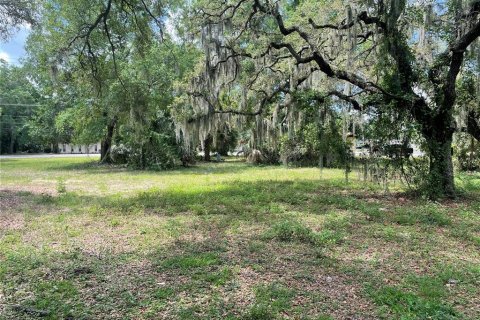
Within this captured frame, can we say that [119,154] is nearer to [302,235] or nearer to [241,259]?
[302,235]

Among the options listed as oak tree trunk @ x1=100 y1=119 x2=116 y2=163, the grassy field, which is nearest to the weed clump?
the grassy field

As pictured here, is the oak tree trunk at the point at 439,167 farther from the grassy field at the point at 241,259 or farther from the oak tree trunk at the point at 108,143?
the oak tree trunk at the point at 108,143

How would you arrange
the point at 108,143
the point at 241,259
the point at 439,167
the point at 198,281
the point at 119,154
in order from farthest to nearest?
the point at 108,143 → the point at 119,154 → the point at 439,167 → the point at 241,259 → the point at 198,281

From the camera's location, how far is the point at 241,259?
391cm

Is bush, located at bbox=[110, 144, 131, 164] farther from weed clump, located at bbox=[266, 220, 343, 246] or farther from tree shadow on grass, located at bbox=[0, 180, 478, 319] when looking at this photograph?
weed clump, located at bbox=[266, 220, 343, 246]

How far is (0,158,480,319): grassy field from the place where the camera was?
2.83 metres

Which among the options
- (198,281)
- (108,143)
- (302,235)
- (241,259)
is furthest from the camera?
(108,143)

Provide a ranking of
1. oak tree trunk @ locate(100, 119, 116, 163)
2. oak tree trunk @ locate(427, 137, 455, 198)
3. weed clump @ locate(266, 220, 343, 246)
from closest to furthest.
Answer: weed clump @ locate(266, 220, 343, 246) < oak tree trunk @ locate(427, 137, 455, 198) < oak tree trunk @ locate(100, 119, 116, 163)

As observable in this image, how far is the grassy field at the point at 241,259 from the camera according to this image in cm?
283

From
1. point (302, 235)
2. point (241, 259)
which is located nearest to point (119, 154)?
point (302, 235)

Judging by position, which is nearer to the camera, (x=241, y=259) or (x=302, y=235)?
(x=241, y=259)

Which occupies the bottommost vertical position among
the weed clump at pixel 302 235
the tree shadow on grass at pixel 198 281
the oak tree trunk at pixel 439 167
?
the tree shadow on grass at pixel 198 281

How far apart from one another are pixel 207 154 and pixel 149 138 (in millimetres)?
8110

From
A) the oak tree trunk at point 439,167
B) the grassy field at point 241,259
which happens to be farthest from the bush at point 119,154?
the oak tree trunk at point 439,167
